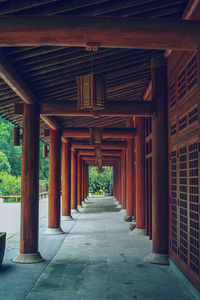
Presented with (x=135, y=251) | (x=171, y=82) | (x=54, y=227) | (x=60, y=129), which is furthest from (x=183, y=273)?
(x=60, y=129)

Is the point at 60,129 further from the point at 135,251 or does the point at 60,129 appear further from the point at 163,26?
the point at 163,26

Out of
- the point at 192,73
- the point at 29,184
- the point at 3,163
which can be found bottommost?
the point at 29,184

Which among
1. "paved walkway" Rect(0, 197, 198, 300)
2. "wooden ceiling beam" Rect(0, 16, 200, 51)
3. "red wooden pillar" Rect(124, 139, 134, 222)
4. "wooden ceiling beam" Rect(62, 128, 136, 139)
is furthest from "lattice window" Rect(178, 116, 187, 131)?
"red wooden pillar" Rect(124, 139, 134, 222)

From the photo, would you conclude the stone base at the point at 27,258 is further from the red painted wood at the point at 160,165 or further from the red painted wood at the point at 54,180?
the red painted wood at the point at 54,180

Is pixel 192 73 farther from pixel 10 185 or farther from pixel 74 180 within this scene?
pixel 10 185

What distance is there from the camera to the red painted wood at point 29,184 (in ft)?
27.2

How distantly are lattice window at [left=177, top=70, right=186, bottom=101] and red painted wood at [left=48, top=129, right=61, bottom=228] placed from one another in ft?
20.5

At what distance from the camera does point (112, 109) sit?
8.84 metres

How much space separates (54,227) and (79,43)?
846 cm

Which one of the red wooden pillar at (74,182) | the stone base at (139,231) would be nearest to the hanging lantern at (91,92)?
the stone base at (139,231)

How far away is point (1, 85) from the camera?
7738 mm

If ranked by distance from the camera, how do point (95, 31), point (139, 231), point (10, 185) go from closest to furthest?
point (95, 31) < point (139, 231) < point (10, 185)

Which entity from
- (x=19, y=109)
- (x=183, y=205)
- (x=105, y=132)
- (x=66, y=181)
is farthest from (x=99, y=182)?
(x=183, y=205)

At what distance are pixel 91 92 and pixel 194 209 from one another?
2562 mm
